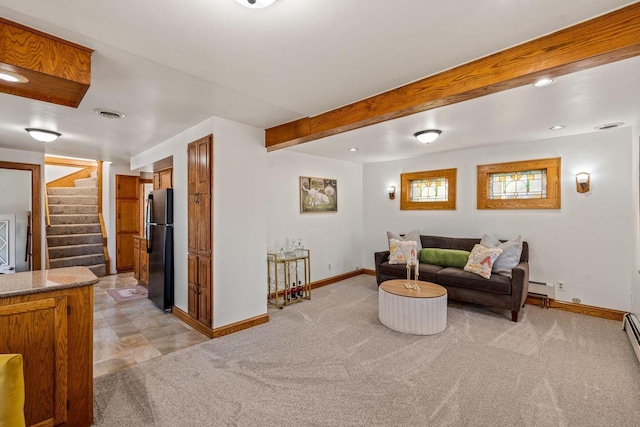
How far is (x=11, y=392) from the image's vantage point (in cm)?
129

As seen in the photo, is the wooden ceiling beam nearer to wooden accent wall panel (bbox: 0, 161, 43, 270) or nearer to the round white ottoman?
the round white ottoman

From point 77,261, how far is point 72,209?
5.20 ft

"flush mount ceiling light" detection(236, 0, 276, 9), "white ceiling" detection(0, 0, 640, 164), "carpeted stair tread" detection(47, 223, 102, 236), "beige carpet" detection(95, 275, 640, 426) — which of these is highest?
"white ceiling" detection(0, 0, 640, 164)

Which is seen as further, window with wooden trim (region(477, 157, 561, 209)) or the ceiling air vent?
window with wooden trim (region(477, 157, 561, 209))

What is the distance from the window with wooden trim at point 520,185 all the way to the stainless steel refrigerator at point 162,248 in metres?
4.70

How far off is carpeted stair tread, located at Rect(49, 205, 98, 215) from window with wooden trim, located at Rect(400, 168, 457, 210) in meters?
7.15

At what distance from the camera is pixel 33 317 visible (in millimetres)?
1732

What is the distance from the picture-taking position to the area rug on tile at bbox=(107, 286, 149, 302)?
185 inches

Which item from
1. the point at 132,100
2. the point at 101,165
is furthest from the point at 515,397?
the point at 101,165

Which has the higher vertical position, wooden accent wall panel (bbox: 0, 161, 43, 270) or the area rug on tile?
wooden accent wall panel (bbox: 0, 161, 43, 270)

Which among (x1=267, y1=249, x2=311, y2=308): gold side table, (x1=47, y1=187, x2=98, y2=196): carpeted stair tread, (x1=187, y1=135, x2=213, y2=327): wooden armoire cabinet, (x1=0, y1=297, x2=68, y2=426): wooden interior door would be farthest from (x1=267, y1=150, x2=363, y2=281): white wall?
(x1=47, y1=187, x2=98, y2=196): carpeted stair tread

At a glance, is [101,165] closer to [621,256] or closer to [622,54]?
[622,54]

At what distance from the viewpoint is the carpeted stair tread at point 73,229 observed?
6.42m

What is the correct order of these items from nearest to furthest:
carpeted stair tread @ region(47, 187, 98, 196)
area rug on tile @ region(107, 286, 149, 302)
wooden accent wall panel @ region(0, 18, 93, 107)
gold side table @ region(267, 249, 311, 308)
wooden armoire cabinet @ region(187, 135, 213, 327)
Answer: wooden accent wall panel @ region(0, 18, 93, 107)
wooden armoire cabinet @ region(187, 135, 213, 327)
gold side table @ region(267, 249, 311, 308)
area rug on tile @ region(107, 286, 149, 302)
carpeted stair tread @ region(47, 187, 98, 196)
